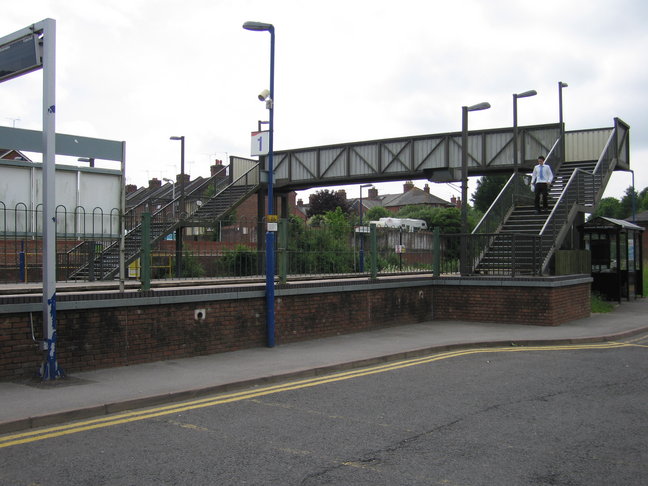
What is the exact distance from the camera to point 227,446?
609cm

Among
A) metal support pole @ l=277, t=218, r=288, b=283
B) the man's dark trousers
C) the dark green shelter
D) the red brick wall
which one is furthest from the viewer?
the dark green shelter

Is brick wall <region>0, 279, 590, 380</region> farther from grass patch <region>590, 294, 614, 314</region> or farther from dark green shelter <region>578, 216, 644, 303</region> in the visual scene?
dark green shelter <region>578, 216, 644, 303</region>

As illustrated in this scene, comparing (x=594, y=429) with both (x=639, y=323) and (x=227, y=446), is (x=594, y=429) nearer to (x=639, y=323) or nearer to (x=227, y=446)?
(x=227, y=446)

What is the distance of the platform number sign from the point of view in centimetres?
1224

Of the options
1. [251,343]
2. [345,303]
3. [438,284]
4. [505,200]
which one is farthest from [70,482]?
[505,200]

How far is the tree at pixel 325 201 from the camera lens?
3248 inches

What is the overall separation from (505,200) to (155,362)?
13.2 metres

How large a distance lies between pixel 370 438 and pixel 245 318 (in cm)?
606

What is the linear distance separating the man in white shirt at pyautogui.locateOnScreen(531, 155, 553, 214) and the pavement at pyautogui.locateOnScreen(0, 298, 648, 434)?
13.0 ft

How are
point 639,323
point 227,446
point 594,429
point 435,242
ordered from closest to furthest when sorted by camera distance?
point 227,446 < point 594,429 < point 639,323 < point 435,242

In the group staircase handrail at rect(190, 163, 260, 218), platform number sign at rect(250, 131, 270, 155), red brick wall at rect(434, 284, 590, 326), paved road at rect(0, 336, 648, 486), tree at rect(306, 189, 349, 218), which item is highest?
tree at rect(306, 189, 349, 218)

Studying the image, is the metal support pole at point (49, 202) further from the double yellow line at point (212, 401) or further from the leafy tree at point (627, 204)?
the leafy tree at point (627, 204)

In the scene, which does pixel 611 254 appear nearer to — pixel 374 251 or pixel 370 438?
pixel 374 251

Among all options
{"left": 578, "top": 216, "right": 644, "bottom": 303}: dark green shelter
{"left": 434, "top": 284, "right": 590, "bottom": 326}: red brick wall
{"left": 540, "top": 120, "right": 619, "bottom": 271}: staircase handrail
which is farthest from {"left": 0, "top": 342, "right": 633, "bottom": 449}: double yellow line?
{"left": 578, "top": 216, "right": 644, "bottom": 303}: dark green shelter
